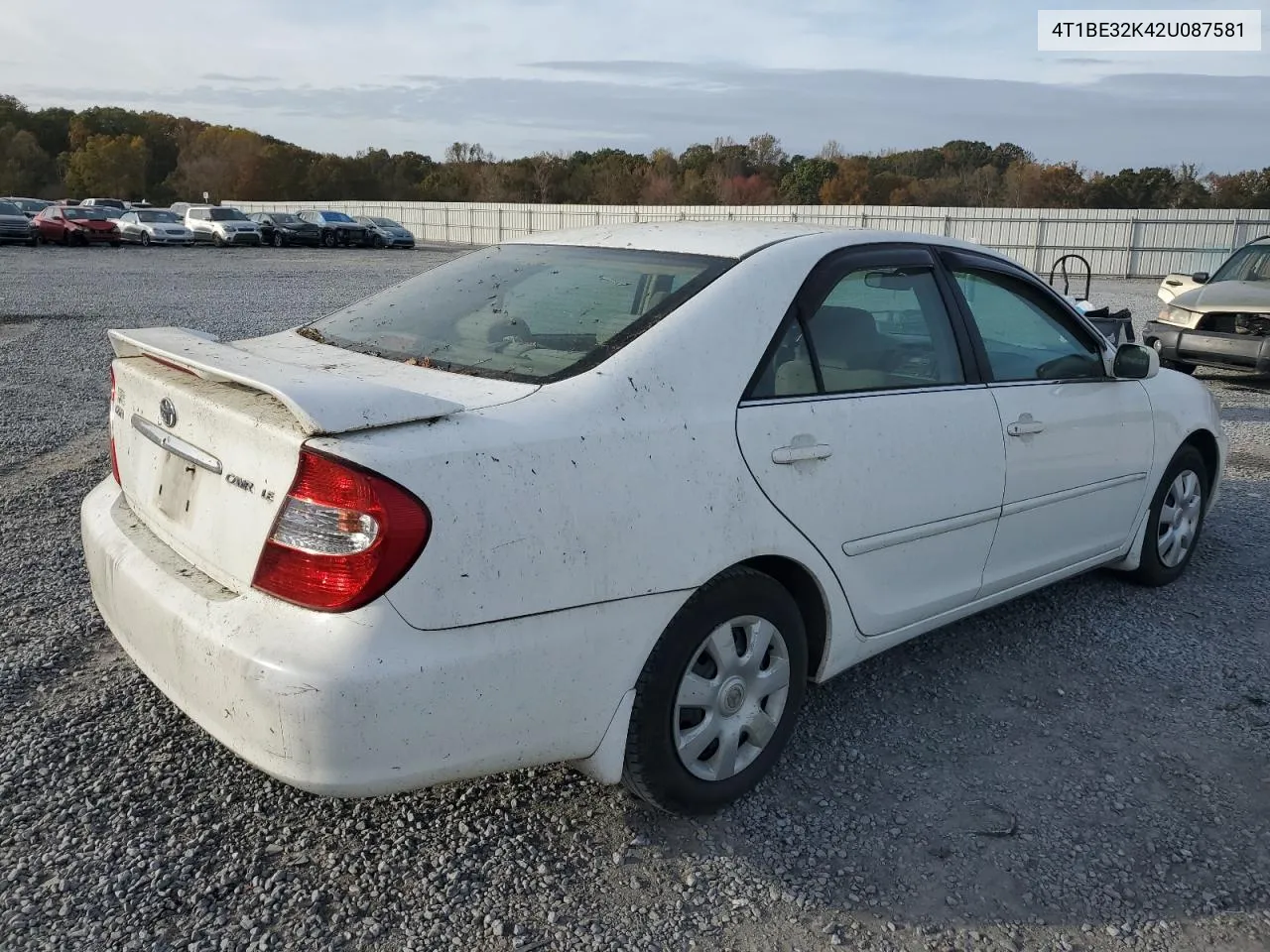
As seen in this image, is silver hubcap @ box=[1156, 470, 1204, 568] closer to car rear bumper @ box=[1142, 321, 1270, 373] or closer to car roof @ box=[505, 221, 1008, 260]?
car roof @ box=[505, 221, 1008, 260]

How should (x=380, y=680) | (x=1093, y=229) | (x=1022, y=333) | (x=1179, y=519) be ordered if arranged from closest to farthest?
(x=380, y=680) → (x=1022, y=333) → (x=1179, y=519) → (x=1093, y=229)

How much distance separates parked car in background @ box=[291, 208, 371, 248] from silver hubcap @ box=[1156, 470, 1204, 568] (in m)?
39.8

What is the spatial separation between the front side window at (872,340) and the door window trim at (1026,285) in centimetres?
10

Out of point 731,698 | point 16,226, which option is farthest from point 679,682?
point 16,226

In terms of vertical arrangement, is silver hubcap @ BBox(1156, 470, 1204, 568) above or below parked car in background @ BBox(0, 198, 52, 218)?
below

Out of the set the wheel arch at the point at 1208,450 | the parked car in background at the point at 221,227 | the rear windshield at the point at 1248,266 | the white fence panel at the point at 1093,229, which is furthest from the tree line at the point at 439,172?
Answer: the wheel arch at the point at 1208,450

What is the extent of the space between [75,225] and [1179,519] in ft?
124

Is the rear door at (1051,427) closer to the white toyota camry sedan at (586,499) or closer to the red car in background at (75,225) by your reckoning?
the white toyota camry sedan at (586,499)

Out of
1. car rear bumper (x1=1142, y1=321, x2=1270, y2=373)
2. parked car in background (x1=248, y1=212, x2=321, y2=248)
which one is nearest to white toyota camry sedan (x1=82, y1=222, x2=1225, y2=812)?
car rear bumper (x1=1142, y1=321, x2=1270, y2=373)

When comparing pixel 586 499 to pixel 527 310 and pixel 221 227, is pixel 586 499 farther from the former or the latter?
pixel 221 227

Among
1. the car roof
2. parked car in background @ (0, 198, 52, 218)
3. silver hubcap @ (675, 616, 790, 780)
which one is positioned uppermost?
parked car in background @ (0, 198, 52, 218)

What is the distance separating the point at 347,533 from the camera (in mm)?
2158

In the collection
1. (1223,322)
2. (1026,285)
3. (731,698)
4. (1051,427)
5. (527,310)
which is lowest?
(731,698)

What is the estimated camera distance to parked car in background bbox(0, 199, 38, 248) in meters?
33.0
